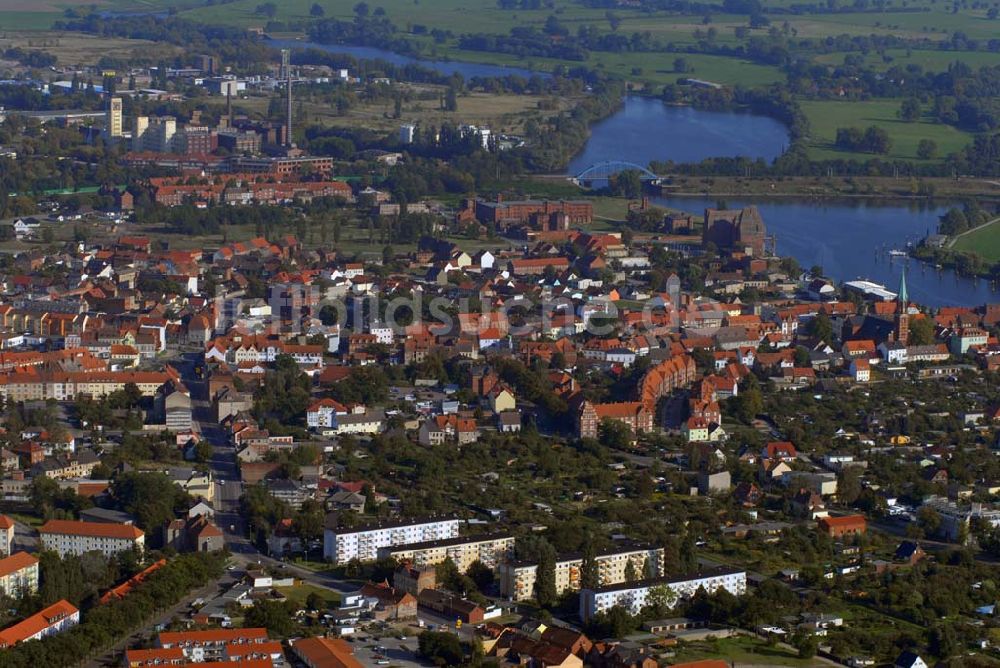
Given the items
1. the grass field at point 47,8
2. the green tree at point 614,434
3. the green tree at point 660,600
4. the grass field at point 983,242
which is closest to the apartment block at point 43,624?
the green tree at point 660,600

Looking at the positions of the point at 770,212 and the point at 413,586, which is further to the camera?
the point at 770,212

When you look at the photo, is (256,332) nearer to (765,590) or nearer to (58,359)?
(58,359)

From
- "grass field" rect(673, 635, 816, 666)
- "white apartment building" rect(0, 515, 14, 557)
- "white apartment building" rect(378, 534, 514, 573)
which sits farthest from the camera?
"white apartment building" rect(0, 515, 14, 557)

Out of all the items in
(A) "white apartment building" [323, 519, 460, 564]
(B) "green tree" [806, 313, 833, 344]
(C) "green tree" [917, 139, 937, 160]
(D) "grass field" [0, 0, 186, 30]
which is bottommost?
(D) "grass field" [0, 0, 186, 30]

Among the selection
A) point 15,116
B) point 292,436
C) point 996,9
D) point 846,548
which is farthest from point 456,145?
point 996,9

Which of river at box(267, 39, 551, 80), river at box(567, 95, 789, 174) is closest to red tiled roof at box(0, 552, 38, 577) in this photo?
river at box(567, 95, 789, 174)

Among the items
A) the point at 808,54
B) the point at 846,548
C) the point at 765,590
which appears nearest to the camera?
the point at 765,590

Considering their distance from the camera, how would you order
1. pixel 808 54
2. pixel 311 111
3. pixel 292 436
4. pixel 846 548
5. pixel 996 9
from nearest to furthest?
pixel 846 548 < pixel 292 436 < pixel 311 111 < pixel 808 54 < pixel 996 9

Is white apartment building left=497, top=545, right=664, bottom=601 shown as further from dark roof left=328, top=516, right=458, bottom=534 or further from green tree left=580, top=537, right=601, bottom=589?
dark roof left=328, top=516, right=458, bottom=534
